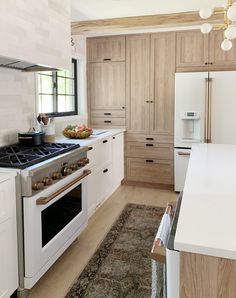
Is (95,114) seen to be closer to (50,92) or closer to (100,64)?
(100,64)

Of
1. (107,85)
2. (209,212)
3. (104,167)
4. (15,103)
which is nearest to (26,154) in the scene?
(15,103)

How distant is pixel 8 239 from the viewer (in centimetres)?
179

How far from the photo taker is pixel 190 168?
6.30 feet

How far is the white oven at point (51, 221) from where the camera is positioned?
1.92 meters

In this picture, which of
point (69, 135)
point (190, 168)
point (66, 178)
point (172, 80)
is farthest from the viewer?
point (172, 80)

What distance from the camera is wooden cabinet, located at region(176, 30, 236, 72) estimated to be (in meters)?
4.15

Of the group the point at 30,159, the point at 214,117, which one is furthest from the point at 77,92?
the point at 30,159

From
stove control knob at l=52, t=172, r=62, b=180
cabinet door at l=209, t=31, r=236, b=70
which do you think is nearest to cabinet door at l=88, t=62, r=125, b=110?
cabinet door at l=209, t=31, r=236, b=70

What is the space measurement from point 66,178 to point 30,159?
410 millimetres

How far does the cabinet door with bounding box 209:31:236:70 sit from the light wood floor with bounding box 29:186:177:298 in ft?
6.30

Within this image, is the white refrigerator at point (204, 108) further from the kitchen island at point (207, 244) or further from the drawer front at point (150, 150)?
the kitchen island at point (207, 244)

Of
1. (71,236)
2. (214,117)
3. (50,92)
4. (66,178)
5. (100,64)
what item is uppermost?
(100,64)

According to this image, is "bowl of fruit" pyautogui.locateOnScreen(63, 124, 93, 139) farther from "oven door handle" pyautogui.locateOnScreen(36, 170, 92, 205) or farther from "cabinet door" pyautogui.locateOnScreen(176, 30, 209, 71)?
"cabinet door" pyautogui.locateOnScreen(176, 30, 209, 71)

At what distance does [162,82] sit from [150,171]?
134cm
